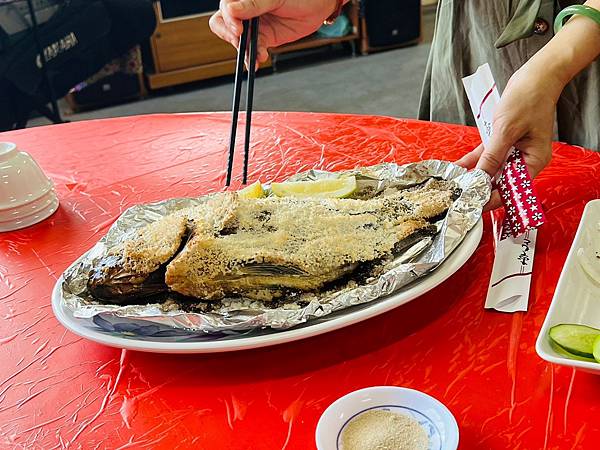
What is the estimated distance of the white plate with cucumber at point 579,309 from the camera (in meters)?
0.71

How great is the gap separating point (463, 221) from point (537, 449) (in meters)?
0.35

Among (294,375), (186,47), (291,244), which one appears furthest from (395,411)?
(186,47)

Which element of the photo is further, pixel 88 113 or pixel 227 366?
pixel 88 113

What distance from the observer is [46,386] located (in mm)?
809

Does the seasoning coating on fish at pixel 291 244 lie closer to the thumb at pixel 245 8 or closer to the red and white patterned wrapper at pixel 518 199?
the red and white patterned wrapper at pixel 518 199

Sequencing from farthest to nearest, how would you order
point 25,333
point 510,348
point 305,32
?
1. point 305,32
2. point 25,333
3. point 510,348

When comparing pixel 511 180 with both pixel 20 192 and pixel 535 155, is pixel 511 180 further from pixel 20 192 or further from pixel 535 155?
pixel 20 192

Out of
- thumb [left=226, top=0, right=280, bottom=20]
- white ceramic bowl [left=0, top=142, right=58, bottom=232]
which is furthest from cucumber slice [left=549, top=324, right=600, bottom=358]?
white ceramic bowl [left=0, top=142, right=58, bottom=232]

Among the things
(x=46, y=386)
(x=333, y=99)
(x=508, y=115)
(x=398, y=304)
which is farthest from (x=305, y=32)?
(x=333, y=99)

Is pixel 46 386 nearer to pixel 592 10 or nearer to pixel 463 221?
pixel 463 221

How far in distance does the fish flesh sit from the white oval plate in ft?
0.17

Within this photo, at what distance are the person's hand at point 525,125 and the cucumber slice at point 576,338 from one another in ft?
1.11

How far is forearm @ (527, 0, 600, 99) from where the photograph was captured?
1.10 m

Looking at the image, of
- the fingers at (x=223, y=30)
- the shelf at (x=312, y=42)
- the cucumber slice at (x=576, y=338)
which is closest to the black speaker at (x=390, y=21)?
the shelf at (x=312, y=42)
